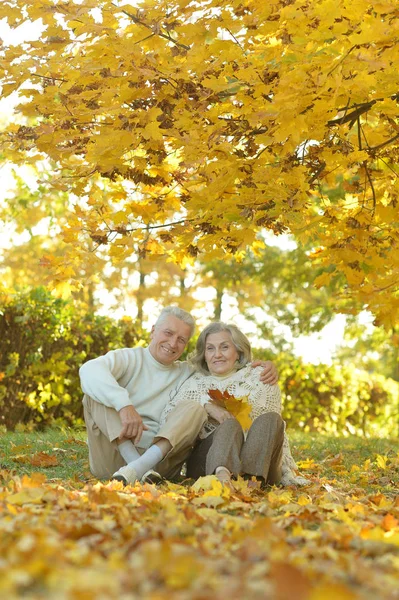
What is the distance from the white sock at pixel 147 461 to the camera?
416 centimetres

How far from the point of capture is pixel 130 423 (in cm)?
433

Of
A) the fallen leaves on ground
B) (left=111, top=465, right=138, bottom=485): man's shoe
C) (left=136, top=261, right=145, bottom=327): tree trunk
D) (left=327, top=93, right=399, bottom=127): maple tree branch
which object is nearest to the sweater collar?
(left=111, top=465, right=138, bottom=485): man's shoe

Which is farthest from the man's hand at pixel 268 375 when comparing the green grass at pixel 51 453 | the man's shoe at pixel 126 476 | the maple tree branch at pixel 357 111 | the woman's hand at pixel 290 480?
the maple tree branch at pixel 357 111

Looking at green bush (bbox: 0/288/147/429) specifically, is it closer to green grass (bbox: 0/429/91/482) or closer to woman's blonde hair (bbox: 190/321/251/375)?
green grass (bbox: 0/429/91/482)

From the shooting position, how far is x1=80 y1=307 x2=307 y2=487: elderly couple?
418 centimetres

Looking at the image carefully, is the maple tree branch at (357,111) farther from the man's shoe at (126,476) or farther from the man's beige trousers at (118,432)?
the man's shoe at (126,476)

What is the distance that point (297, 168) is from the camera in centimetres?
434

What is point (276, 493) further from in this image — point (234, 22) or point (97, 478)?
point (234, 22)

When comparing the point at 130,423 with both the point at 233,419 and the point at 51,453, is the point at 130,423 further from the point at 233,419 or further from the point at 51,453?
the point at 51,453

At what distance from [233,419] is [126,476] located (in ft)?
2.15

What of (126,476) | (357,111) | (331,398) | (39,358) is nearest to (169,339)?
(126,476)

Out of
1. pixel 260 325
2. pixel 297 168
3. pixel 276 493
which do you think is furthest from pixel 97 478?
pixel 260 325

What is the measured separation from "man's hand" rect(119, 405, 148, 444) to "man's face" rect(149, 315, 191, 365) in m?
0.52

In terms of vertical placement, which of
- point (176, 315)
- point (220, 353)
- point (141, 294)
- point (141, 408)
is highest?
point (141, 294)
